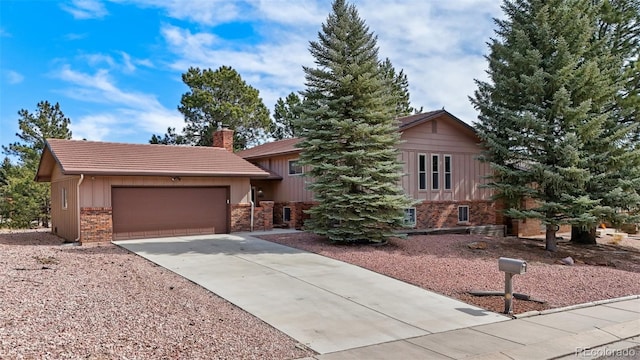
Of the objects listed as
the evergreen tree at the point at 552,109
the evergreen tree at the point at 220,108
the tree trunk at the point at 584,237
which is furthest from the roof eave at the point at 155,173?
the evergreen tree at the point at 220,108

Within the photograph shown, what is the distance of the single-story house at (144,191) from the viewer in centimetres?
1428

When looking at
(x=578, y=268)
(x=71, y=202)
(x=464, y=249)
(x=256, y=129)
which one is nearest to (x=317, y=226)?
(x=464, y=249)

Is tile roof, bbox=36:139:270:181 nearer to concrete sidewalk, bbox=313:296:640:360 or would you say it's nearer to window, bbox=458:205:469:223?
window, bbox=458:205:469:223

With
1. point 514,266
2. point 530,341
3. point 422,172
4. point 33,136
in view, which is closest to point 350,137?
point 422,172

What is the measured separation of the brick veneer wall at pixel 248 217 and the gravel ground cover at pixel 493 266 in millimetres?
2331

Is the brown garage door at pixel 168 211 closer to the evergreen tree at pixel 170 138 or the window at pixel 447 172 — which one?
the window at pixel 447 172

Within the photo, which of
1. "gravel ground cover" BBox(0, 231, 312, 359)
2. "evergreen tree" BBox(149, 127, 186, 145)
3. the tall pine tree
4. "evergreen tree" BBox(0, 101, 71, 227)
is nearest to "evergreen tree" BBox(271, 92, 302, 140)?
the tall pine tree

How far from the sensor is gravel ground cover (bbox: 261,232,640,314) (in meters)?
8.69

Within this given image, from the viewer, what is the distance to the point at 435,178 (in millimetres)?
18125

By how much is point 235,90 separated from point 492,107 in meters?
24.8

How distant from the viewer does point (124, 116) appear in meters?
25.4

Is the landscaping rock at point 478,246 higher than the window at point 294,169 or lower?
lower

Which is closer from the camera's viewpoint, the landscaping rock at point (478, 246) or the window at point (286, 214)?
the landscaping rock at point (478, 246)

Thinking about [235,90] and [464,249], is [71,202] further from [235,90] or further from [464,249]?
[235,90]
